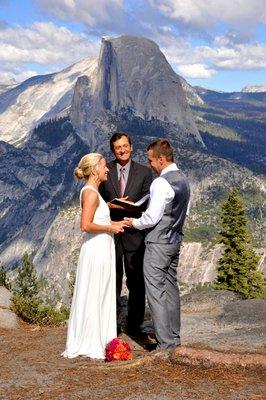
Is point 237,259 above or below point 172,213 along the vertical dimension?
below

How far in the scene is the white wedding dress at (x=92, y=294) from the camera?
1008 cm

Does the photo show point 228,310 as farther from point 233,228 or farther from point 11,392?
point 233,228

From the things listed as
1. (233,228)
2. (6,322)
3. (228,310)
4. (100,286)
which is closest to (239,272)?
(233,228)

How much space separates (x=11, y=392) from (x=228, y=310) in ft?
43.5

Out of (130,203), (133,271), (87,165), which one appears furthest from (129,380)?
(87,165)

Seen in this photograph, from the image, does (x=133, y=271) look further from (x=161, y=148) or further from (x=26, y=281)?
(x=26, y=281)

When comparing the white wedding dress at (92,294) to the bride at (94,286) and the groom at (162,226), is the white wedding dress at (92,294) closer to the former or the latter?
the bride at (94,286)

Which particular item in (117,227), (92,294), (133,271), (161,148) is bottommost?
(92,294)

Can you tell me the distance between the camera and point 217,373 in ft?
27.4

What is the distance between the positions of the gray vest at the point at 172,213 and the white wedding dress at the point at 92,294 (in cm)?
97

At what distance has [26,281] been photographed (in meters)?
25.3

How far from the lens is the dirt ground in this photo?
7.64 m

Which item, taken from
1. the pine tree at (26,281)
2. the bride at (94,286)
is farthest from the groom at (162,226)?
the pine tree at (26,281)

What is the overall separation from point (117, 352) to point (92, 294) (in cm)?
119
